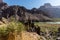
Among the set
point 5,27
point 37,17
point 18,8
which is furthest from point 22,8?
point 5,27

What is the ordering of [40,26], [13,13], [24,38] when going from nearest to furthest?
[24,38] → [13,13] → [40,26]

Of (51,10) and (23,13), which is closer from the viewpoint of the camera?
(23,13)

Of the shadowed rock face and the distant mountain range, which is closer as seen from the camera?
the shadowed rock face

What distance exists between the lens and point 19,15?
20.3 feet

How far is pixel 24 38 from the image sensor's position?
413 cm

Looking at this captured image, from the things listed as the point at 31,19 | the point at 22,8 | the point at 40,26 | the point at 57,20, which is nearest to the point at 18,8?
the point at 22,8

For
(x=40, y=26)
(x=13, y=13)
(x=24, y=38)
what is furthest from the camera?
(x=40, y=26)

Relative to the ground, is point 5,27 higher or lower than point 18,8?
lower

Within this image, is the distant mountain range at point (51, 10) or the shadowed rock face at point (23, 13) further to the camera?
the distant mountain range at point (51, 10)

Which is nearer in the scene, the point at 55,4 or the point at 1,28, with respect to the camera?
the point at 1,28

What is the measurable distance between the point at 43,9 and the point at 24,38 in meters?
2.70

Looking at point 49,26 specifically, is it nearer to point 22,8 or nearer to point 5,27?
point 22,8

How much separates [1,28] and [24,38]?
604 mm

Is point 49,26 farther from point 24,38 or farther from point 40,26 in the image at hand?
point 24,38
